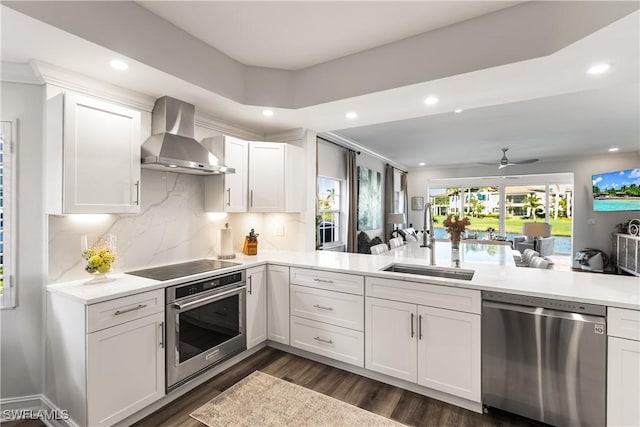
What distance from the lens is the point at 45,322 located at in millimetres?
2104

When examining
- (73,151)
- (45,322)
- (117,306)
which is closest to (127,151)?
(73,151)

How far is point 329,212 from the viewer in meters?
5.32

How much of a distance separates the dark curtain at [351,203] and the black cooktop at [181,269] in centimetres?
297

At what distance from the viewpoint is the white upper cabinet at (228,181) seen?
3010mm

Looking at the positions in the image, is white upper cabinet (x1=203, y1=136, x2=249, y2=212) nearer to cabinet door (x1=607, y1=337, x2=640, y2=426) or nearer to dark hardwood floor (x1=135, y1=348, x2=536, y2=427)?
dark hardwood floor (x1=135, y1=348, x2=536, y2=427)

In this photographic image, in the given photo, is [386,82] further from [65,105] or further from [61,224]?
[61,224]

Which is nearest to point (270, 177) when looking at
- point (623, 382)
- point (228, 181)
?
point (228, 181)

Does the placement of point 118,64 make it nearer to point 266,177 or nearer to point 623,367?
point 266,177

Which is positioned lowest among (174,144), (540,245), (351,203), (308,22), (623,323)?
(540,245)

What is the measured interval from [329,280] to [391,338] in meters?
0.69

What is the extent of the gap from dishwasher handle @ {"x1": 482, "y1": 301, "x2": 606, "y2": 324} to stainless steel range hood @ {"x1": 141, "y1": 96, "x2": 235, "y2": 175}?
247 cm

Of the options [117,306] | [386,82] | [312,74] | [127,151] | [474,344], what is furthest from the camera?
[312,74]

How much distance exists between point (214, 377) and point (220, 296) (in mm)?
708

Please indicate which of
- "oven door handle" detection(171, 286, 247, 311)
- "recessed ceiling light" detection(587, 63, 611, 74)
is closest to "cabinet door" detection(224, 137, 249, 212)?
"oven door handle" detection(171, 286, 247, 311)
